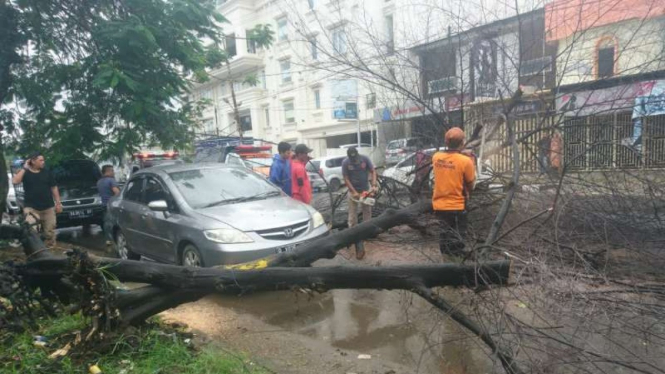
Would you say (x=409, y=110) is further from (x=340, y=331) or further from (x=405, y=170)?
(x=340, y=331)

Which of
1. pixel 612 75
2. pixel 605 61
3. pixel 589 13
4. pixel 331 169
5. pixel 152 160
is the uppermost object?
pixel 589 13

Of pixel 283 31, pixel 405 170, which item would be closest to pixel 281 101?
pixel 283 31

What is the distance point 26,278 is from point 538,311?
3.75m

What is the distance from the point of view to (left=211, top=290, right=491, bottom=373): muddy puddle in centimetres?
333

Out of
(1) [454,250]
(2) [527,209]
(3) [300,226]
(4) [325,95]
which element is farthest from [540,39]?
(4) [325,95]

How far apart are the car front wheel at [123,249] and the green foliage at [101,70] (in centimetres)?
213

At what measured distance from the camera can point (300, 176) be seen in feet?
22.5

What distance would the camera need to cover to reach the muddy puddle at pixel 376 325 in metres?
3.33

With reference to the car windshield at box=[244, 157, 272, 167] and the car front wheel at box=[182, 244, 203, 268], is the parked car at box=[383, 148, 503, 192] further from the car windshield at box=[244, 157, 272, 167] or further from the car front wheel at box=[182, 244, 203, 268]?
the car windshield at box=[244, 157, 272, 167]

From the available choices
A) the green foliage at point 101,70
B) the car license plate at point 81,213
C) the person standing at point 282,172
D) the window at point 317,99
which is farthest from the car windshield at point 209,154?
the window at point 317,99

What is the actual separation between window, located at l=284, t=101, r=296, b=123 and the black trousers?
1179 inches

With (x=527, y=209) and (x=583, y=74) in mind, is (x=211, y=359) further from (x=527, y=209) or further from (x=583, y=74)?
(x=583, y=74)

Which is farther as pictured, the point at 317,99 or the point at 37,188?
the point at 317,99

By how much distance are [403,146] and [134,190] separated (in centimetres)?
430
